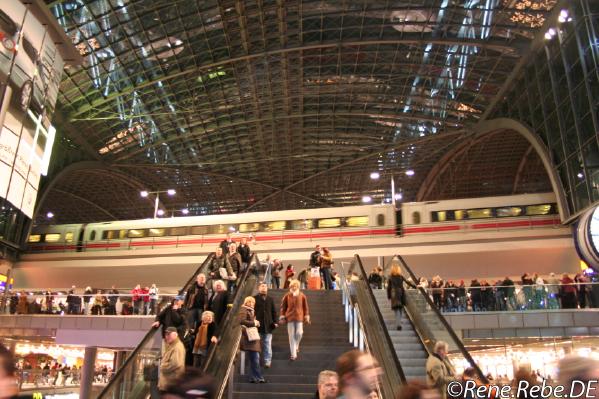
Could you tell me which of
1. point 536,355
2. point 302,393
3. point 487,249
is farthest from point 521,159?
point 302,393

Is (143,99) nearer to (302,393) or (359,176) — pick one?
(359,176)

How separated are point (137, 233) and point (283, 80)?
12986 millimetres

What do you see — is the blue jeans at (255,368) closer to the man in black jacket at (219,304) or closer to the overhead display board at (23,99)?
the man in black jacket at (219,304)

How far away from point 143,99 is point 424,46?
56.7 ft

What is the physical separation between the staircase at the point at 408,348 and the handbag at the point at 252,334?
2330 millimetres

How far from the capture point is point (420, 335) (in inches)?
380

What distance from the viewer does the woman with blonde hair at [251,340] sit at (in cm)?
802

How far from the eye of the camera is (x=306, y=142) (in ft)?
137

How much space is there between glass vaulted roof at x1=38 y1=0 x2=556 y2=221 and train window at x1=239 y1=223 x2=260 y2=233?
868cm

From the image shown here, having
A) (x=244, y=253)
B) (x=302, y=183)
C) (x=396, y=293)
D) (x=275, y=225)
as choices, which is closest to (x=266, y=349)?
(x=396, y=293)

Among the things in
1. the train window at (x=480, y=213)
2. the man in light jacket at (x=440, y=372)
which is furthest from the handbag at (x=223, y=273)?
the train window at (x=480, y=213)

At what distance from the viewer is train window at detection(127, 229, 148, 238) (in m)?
32.4

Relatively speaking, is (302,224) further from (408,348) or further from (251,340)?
(251,340)

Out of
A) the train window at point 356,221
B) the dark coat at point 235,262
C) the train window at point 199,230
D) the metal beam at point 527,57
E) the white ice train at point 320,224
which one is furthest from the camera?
the train window at point 199,230
